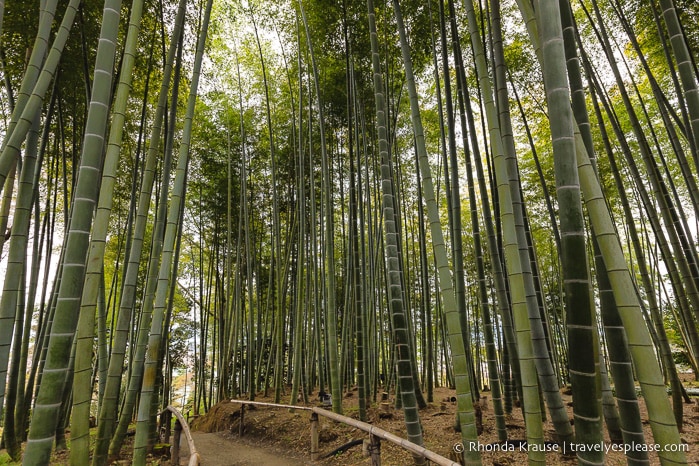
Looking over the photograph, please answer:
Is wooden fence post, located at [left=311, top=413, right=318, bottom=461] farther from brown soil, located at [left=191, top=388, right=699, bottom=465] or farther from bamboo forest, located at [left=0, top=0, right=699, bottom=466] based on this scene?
bamboo forest, located at [left=0, top=0, right=699, bottom=466]

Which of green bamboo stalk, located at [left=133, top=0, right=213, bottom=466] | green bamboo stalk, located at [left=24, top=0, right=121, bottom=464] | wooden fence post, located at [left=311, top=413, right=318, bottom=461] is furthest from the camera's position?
wooden fence post, located at [left=311, top=413, right=318, bottom=461]

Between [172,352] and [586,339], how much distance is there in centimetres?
1105

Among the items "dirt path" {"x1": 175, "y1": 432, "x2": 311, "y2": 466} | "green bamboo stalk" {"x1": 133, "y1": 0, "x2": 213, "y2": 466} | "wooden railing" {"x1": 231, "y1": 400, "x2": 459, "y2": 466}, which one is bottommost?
"dirt path" {"x1": 175, "y1": 432, "x2": 311, "y2": 466}

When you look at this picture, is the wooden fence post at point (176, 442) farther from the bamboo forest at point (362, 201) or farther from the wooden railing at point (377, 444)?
the wooden railing at point (377, 444)

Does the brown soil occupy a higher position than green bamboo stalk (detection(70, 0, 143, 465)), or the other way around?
green bamboo stalk (detection(70, 0, 143, 465))

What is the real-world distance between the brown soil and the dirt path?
0.03 meters

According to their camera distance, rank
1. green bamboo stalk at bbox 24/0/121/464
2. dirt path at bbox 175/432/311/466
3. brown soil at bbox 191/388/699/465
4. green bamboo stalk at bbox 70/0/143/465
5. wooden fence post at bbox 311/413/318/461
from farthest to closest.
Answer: dirt path at bbox 175/432/311/466 < wooden fence post at bbox 311/413/318/461 < brown soil at bbox 191/388/699/465 < green bamboo stalk at bbox 70/0/143/465 < green bamboo stalk at bbox 24/0/121/464

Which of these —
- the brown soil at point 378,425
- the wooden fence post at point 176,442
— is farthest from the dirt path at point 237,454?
the wooden fence post at point 176,442

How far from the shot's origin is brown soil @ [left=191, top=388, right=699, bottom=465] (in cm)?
287

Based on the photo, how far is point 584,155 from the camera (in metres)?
1.21

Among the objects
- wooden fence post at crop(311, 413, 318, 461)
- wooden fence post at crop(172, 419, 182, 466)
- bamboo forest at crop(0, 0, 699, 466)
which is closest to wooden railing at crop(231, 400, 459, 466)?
wooden fence post at crop(311, 413, 318, 461)

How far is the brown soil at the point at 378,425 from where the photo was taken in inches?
113

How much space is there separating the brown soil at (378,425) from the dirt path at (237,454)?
0.03 m

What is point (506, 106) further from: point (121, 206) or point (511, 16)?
point (121, 206)
